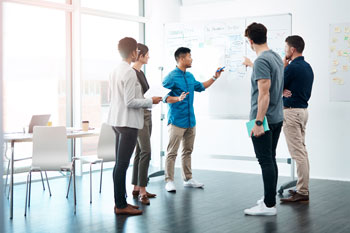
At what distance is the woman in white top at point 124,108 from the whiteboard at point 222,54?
1.97 metres

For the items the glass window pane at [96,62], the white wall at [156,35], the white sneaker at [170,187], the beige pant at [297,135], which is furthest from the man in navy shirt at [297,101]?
the glass window pane at [96,62]

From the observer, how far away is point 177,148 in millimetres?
4957

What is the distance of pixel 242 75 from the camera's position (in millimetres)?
5504

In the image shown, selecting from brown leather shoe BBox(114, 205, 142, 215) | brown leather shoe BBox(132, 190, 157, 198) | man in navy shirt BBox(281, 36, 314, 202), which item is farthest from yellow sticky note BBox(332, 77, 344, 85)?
brown leather shoe BBox(114, 205, 142, 215)

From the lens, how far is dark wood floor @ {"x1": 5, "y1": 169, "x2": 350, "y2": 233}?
3.50m

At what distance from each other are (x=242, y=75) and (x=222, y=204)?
180 centimetres

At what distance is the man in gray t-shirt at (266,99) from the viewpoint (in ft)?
11.7

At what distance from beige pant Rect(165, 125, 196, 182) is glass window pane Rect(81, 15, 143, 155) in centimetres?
186

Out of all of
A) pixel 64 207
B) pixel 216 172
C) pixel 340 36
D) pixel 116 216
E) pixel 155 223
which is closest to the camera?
pixel 155 223

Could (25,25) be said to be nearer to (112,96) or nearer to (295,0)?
(112,96)

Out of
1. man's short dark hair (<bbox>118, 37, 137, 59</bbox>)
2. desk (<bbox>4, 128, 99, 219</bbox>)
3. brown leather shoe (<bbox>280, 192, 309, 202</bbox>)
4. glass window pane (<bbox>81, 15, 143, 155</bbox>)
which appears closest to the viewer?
man's short dark hair (<bbox>118, 37, 137, 59</bbox>)

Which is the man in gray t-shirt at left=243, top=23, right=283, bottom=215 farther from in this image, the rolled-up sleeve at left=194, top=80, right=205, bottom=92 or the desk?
the desk

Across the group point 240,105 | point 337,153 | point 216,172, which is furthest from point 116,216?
point 337,153

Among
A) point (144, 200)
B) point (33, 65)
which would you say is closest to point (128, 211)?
point (144, 200)
